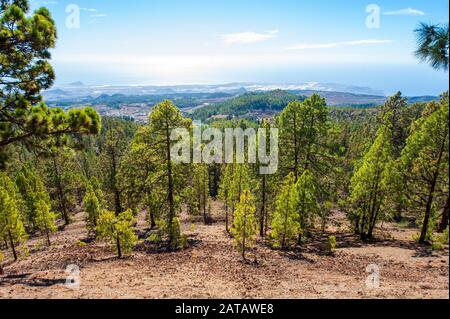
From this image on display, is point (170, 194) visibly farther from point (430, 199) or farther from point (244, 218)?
point (430, 199)

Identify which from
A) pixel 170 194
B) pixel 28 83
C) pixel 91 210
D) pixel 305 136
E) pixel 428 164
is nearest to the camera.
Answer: pixel 28 83

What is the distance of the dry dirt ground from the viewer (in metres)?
13.3

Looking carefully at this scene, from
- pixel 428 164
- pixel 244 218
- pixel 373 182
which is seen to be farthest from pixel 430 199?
pixel 244 218

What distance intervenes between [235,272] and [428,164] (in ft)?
43.8

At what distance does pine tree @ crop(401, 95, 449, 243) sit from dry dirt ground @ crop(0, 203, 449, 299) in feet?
10.0

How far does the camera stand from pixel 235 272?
59.3 ft

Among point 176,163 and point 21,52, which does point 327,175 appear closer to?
point 176,163

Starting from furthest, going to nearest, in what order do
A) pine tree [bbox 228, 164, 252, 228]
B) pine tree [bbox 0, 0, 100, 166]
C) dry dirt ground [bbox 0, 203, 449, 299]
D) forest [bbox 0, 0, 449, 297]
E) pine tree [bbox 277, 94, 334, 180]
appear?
pine tree [bbox 228, 164, 252, 228], pine tree [bbox 277, 94, 334, 180], dry dirt ground [bbox 0, 203, 449, 299], forest [bbox 0, 0, 449, 297], pine tree [bbox 0, 0, 100, 166]

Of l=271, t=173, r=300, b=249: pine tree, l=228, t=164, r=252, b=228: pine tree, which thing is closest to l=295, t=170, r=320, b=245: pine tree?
l=271, t=173, r=300, b=249: pine tree

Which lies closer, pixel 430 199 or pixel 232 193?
pixel 430 199

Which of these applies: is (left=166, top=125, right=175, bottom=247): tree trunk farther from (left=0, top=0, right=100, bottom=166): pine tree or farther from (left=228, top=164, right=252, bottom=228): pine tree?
(left=0, top=0, right=100, bottom=166): pine tree

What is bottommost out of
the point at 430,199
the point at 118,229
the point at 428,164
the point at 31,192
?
the point at 31,192

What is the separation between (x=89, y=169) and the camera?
258 feet

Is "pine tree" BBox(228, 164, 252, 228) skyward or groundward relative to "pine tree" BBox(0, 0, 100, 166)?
groundward
